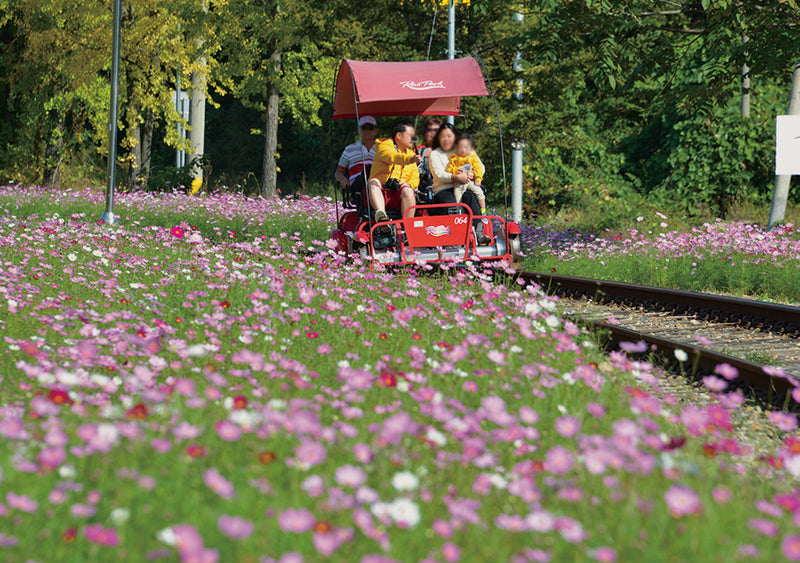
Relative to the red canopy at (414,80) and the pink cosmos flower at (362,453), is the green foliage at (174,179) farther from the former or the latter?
the pink cosmos flower at (362,453)

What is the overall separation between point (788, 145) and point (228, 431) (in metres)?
10.9

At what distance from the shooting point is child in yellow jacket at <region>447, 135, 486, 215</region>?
1142cm

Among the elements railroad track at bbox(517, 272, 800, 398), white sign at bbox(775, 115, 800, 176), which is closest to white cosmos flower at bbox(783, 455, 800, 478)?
railroad track at bbox(517, 272, 800, 398)

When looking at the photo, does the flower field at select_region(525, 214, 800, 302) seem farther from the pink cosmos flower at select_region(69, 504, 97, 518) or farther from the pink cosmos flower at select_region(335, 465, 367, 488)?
the pink cosmos flower at select_region(69, 504, 97, 518)

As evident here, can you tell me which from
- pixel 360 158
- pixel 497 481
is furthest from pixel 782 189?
pixel 497 481

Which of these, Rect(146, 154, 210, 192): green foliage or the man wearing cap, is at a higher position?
the man wearing cap

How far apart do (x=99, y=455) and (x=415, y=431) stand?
1.01 meters

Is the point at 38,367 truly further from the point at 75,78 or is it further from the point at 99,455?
the point at 75,78

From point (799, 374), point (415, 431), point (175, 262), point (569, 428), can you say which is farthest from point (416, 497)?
point (175, 262)

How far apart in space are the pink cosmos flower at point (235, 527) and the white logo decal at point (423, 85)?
31.3 ft

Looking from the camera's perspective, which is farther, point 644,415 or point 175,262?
point 175,262

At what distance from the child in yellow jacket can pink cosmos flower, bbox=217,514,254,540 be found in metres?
9.25

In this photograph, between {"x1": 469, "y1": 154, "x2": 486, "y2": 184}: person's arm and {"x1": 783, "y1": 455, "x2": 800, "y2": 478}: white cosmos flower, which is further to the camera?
{"x1": 469, "y1": 154, "x2": 486, "y2": 184}: person's arm

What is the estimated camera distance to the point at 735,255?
42.1ft
